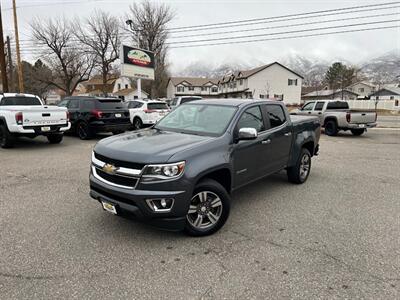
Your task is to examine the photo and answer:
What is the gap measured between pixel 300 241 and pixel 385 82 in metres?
117

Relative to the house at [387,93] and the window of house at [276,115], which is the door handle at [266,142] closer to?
the window of house at [276,115]

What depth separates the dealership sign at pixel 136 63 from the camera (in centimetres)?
2147

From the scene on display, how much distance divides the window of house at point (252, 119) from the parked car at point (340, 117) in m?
Result: 10.7

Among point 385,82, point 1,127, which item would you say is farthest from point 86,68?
point 385,82

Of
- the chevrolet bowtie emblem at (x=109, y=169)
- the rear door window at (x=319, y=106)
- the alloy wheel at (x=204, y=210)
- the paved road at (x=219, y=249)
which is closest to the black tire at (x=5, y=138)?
the paved road at (x=219, y=249)

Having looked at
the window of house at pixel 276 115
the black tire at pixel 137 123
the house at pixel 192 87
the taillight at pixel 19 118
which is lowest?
the black tire at pixel 137 123

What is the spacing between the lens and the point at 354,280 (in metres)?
2.90

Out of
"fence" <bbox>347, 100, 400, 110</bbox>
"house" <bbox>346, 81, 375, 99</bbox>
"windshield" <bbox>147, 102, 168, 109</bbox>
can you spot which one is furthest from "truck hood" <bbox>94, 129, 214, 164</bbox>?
"house" <bbox>346, 81, 375, 99</bbox>

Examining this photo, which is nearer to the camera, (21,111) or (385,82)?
(21,111)

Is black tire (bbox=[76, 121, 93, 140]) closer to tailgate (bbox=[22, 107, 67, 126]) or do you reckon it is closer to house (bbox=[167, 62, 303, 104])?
tailgate (bbox=[22, 107, 67, 126])

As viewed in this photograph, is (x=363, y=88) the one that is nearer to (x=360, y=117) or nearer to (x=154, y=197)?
(x=360, y=117)

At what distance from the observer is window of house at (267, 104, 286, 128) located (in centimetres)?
517

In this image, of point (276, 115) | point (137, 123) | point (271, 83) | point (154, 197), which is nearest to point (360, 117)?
point (276, 115)

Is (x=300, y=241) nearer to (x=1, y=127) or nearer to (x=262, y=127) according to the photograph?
(x=262, y=127)
